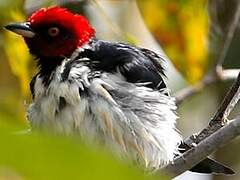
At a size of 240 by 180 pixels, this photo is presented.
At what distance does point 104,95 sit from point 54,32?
0.78m

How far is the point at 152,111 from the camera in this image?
8.98 feet

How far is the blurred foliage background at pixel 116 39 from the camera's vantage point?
460 mm

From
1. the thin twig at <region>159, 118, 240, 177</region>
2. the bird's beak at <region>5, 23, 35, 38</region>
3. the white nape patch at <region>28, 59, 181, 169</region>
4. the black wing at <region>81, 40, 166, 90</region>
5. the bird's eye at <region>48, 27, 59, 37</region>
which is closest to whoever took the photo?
the thin twig at <region>159, 118, 240, 177</region>

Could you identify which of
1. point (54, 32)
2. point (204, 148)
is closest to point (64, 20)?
point (54, 32)

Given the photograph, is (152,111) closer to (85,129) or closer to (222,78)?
(85,129)

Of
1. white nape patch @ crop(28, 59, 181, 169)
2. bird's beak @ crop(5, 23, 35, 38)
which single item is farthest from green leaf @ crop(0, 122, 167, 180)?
bird's beak @ crop(5, 23, 35, 38)

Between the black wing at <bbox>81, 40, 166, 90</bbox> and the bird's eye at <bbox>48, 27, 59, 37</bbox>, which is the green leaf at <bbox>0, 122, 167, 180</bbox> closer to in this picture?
the black wing at <bbox>81, 40, 166, 90</bbox>

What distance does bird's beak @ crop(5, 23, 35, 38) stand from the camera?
2.93 metres

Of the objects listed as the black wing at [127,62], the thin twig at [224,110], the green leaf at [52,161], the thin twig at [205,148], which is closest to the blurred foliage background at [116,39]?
the green leaf at [52,161]

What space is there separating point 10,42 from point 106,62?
0.80 m

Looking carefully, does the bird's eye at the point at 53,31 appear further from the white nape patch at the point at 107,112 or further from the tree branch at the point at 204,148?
Answer: the tree branch at the point at 204,148

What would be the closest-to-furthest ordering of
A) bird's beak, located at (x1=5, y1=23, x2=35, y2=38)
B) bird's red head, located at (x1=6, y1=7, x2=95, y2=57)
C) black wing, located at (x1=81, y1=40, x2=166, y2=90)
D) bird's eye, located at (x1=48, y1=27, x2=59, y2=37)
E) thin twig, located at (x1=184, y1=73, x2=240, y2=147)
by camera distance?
thin twig, located at (x1=184, y1=73, x2=240, y2=147) → black wing, located at (x1=81, y1=40, x2=166, y2=90) → bird's beak, located at (x1=5, y1=23, x2=35, y2=38) → bird's red head, located at (x1=6, y1=7, x2=95, y2=57) → bird's eye, located at (x1=48, y1=27, x2=59, y2=37)

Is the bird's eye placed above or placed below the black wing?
above

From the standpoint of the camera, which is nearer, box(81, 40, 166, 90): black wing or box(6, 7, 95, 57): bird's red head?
box(81, 40, 166, 90): black wing
